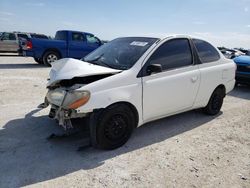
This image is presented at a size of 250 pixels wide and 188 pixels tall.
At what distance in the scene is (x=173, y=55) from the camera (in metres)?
4.81

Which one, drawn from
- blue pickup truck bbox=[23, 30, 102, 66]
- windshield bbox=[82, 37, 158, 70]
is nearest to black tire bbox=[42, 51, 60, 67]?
blue pickup truck bbox=[23, 30, 102, 66]

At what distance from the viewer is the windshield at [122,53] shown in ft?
14.5

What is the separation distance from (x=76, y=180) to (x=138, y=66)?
1960 mm

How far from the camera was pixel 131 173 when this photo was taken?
3.51 meters

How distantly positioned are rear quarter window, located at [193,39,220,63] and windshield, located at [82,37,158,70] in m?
1.17

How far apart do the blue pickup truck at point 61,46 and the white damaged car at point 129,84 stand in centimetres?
911

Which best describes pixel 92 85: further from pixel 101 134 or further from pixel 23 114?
pixel 23 114

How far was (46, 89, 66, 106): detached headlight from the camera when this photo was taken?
3.98 metres

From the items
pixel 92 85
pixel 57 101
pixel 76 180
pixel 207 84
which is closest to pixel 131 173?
pixel 76 180

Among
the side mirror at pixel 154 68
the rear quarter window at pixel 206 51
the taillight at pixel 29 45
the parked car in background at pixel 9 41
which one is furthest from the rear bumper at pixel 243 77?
the parked car in background at pixel 9 41

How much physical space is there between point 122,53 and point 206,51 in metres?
1.95

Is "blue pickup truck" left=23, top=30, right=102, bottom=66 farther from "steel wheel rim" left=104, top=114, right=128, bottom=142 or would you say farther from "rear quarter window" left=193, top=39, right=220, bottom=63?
"steel wheel rim" left=104, top=114, right=128, bottom=142

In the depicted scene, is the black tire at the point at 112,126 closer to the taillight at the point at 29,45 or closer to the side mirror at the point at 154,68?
the side mirror at the point at 154,68

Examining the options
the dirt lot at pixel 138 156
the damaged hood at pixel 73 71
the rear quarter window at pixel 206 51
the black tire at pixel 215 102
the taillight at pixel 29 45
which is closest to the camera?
the dirt lot at pixel 138 156
